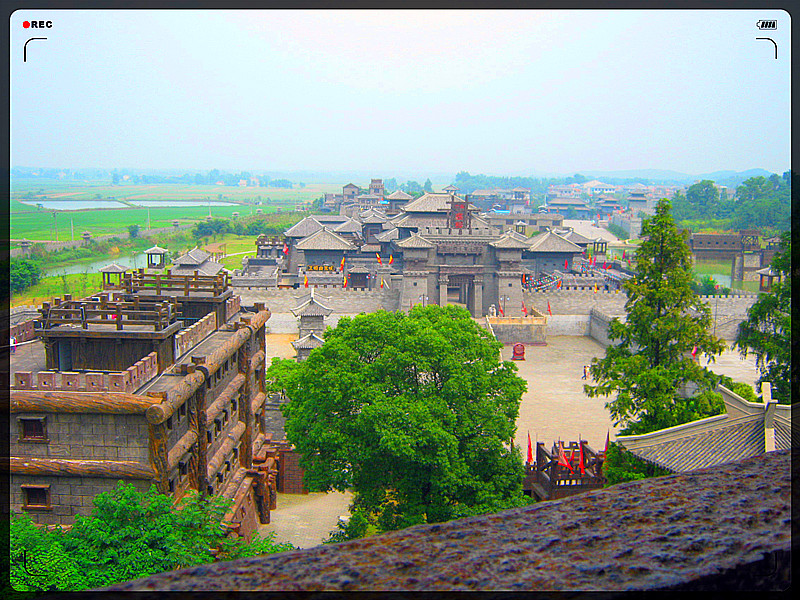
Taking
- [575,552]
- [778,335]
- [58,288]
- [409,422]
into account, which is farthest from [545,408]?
[58,288]

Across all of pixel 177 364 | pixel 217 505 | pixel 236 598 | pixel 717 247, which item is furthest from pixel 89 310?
pixel 717 247

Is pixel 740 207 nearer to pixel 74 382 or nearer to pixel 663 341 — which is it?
pixel 663 341

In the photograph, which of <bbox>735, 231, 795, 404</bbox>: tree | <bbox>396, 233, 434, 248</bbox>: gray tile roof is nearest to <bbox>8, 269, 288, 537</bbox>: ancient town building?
<bbox>735, 231, 795, 404</bbox>: tree

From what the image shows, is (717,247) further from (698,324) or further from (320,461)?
(320,461)

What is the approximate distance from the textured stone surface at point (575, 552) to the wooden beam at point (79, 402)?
1042cm

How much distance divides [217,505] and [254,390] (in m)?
6.89

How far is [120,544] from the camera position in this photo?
34.7 ft

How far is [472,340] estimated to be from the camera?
1588 centimetres

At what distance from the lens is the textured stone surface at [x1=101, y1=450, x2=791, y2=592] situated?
6.50ft

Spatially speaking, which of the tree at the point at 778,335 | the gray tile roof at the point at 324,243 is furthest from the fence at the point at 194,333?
the gray tile roof at the point at 324,243

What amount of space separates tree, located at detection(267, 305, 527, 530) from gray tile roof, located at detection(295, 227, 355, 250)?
3134 centimetres

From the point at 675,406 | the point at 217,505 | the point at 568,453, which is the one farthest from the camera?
the point at 568,453

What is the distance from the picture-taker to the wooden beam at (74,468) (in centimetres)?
1201

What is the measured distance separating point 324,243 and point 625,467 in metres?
35.4
